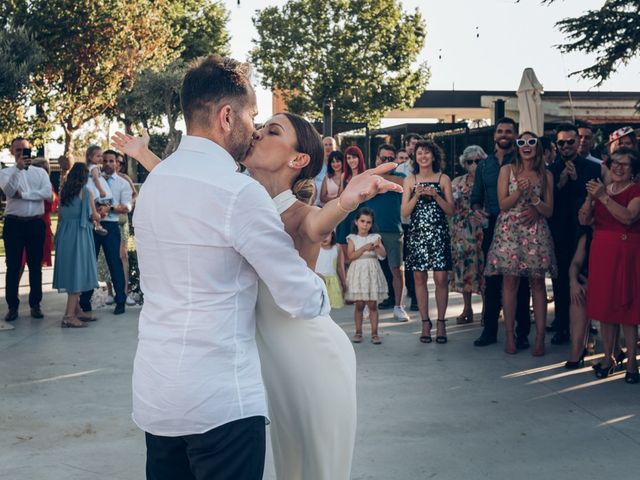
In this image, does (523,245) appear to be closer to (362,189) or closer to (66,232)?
(66,232)

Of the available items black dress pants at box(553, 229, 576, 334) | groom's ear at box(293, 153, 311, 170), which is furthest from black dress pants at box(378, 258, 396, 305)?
groom's ear at box(293, 153, 311, 170)

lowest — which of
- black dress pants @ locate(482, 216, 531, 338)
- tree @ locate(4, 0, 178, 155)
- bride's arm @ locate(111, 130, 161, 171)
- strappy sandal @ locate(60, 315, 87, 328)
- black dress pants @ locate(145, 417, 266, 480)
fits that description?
strappy sandal @ locate(60, 315, 87, 328)

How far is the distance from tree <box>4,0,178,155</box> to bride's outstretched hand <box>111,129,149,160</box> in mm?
22541

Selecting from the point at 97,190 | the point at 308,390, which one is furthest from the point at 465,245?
the point at 308,390

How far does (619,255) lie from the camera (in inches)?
262

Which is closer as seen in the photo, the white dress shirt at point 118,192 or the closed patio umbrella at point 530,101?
the white dress shirt at point 118,192

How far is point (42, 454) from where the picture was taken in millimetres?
5066

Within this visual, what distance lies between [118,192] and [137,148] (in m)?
7.11

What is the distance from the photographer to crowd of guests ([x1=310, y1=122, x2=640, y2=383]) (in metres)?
6.67

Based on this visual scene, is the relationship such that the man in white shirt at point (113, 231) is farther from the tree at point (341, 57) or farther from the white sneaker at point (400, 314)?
the tree at point (341, 57)

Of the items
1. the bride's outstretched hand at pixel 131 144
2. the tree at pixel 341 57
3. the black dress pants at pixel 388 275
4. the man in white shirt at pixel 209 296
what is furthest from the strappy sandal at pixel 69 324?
the tree at pixel 341 57

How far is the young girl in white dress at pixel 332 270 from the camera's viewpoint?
8531 mm

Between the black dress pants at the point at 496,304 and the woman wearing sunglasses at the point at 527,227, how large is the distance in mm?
336

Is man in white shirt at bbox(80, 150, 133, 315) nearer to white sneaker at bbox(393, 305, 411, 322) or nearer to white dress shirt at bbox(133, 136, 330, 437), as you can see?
white sneaker at bbox(393, 305, 411, 322)
